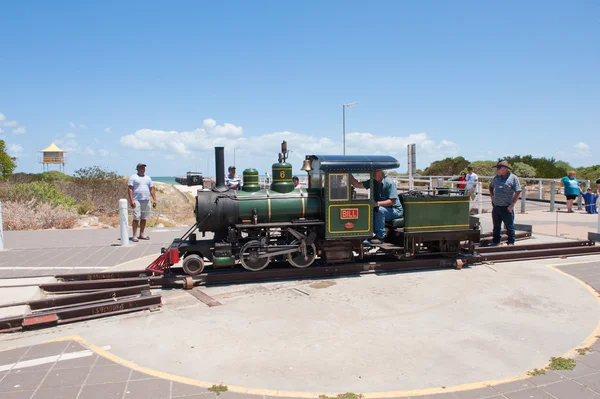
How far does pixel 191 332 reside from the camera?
17.8ft

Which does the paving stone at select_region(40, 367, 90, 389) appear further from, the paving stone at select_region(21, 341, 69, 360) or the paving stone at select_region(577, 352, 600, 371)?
the paving stone at select_region(577, 352, 600, 371)

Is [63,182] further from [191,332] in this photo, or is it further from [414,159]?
[191,332]

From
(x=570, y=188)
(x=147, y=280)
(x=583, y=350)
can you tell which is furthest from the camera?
(x=570, y=188)

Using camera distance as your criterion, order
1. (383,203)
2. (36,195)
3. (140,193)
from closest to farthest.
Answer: (383,203), (140,193), (36,195)

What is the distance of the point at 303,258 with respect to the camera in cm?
815

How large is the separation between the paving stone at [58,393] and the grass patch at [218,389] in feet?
3.92

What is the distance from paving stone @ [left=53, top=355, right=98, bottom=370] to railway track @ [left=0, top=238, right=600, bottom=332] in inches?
52.5

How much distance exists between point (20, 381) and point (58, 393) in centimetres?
54

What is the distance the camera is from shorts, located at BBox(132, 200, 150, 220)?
11578mm

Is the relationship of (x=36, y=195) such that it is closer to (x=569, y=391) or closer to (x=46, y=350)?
(x=46, y=350)

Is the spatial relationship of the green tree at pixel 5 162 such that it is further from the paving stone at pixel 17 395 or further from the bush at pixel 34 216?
the paving stone at pixel 17 395

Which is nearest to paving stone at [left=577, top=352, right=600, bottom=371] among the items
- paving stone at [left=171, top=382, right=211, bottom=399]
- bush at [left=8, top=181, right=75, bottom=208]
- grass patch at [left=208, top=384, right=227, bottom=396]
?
grass patch at [left=208, top=384, right=227, bottom=396]

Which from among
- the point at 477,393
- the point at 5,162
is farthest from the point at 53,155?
the point at 477,393

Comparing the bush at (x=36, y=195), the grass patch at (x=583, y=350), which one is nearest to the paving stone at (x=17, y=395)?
the grass patch at (x=583, y=350)
